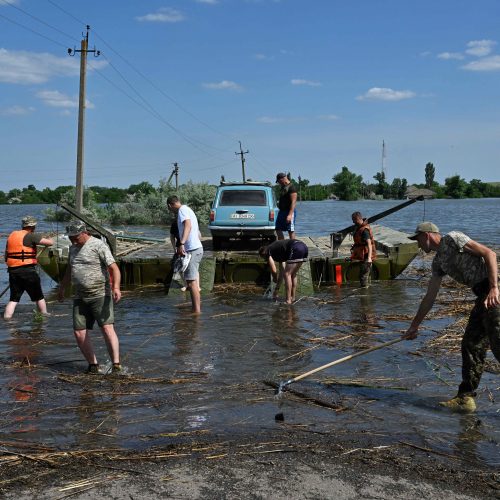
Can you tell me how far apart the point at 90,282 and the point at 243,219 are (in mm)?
11908

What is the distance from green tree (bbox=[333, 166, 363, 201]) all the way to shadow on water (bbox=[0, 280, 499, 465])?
163328 mm

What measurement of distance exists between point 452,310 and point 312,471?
305 inches

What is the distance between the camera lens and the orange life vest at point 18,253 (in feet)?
35.6

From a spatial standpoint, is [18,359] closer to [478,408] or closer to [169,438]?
[169,438]

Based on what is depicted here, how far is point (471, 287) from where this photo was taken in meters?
6.02

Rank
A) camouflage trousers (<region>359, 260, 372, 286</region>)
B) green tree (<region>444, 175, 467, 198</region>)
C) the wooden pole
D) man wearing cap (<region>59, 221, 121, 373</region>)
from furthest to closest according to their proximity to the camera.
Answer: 1. green tree (<region>444, 175, 467, 198</region>)
2. the wooden pole
3. camouflage trousers (<region>359, 260, 372, 286</region>)
4. man wearing cap (<region>59, 221, 121, 373</region>)

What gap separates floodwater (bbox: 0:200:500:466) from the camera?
18.1ft

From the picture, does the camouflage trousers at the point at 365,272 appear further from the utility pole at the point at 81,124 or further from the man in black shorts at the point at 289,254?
the utility pole at the point at 81,124

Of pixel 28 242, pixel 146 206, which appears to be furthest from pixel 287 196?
pixel 146 206

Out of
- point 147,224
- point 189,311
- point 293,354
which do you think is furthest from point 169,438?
point 147,224

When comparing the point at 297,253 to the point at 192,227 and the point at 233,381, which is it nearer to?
the point at 192,227

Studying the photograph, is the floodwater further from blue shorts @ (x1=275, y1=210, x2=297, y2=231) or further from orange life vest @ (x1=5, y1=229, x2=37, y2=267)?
blue shorts @ (x1=275, y1=210, x2=297, y2=231)

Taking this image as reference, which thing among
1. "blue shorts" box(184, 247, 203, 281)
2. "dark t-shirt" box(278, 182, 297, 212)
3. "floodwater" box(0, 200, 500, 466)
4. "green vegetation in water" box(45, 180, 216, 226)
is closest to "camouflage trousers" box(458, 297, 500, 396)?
"floodwater" box(0, 200, 500, 466)

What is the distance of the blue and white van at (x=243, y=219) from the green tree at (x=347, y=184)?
15439 cm
